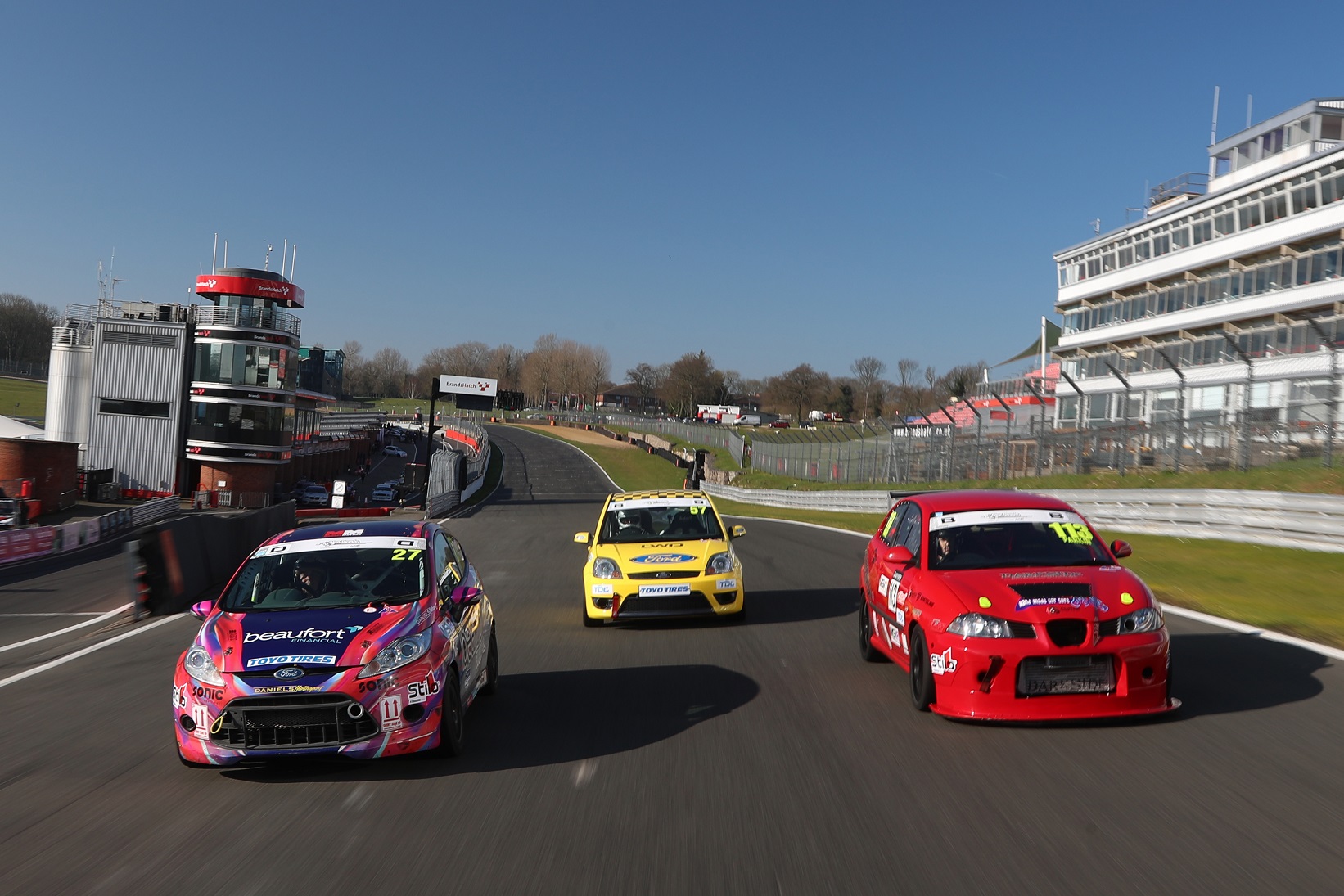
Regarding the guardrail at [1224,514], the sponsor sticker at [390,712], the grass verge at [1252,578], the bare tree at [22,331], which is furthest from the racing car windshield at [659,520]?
the bare tree at [22,331]

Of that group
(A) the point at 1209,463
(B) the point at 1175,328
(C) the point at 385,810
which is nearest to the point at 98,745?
(C) the point at 385,810

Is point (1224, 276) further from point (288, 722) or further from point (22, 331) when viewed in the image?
point (22, 331)

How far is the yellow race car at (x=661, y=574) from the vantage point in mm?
→ 11859

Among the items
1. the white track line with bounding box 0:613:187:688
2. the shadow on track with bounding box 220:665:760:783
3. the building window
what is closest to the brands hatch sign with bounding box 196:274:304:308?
the building window

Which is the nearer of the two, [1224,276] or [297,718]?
[297,718]

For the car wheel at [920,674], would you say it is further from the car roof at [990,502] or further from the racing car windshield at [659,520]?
the racing car windshield at [659,520]

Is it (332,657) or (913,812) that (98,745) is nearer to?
(332,657)

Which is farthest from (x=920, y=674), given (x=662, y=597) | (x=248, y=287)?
(x=248, y=287)

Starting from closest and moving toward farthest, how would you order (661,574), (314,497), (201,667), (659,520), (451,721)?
1. (201,667)
2. (451,721)
3. (661,574)
4. (659,520)
5. (314,497)

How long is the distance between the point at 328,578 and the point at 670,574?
5062 millimetres

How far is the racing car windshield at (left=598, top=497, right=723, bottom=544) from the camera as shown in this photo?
12891mm

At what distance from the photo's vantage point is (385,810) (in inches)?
225

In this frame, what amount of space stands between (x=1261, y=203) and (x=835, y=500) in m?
25.4

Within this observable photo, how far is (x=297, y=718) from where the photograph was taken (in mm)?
6152
